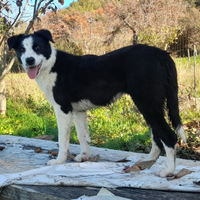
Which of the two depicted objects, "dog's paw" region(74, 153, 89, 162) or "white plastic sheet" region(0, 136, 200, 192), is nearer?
"white plastic sheet" region(0, 136, 200, 192)

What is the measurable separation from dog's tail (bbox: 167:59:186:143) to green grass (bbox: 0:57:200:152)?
1784 mm

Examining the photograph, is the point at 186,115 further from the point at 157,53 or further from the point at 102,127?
the point at 157,53

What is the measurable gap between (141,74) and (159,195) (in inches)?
43.4

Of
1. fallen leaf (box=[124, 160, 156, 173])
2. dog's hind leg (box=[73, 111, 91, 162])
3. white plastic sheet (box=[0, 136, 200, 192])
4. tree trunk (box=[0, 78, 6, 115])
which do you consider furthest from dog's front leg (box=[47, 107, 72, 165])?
tree trunk (box=[0, 78, 6, 115])

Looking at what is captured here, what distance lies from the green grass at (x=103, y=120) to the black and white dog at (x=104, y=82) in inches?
68.6

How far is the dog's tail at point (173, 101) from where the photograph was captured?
2.42 meters

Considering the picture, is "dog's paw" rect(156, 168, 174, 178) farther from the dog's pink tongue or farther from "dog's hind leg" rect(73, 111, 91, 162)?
the dog's pink tongue

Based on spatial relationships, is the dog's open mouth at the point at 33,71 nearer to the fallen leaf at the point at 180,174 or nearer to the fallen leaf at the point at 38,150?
the fallen leaf at the point at 38,150

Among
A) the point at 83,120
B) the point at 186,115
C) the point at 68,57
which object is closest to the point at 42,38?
the point at 68,57

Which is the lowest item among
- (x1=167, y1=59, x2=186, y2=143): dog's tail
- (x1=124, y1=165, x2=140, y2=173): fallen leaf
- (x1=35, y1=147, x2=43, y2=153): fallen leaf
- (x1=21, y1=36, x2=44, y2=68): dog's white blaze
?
(x1=35, y1=147, x2=43, y2=153): fallen leaf

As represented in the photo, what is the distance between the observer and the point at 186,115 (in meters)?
5.55

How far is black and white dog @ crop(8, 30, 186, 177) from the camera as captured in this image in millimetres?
2354

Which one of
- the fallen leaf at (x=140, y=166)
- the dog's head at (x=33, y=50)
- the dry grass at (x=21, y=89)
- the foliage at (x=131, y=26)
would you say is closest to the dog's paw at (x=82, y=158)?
the fallen leaf at (x=140, y=166)

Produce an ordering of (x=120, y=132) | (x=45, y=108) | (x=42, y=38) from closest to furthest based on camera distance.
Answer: (x=42, y=38) < (x=120, y=132) < (x=45, y=108)
